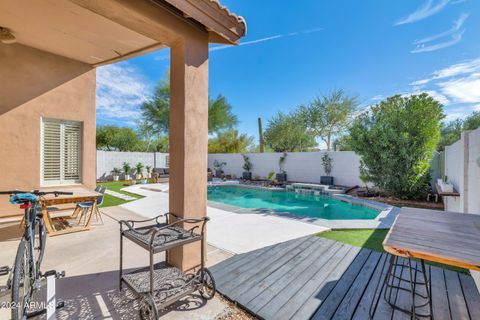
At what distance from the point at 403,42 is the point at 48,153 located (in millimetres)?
14431

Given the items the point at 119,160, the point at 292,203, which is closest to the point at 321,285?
the point at 292,203

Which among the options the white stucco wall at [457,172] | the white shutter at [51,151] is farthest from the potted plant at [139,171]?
the white stucco wall at [457,172]

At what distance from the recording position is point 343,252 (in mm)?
3408

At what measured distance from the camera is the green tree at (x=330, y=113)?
1803 cm

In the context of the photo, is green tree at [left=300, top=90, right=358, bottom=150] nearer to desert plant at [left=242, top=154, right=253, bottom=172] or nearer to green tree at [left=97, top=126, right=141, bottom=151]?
desert plant at [left=242, top=154, right=253, bottom=172]

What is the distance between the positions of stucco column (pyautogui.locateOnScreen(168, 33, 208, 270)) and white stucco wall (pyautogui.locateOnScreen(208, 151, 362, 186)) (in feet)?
35.5

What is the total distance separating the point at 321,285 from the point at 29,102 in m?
6.86

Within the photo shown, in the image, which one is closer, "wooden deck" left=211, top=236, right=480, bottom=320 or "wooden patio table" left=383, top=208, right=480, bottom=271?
"wooden patio table" left=383, top=208, right=480, bottom=271

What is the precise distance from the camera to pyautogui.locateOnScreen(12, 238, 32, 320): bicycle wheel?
5.29 feet

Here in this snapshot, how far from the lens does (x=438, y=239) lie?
1.65 meters

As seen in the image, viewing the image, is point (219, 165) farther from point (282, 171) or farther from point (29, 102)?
point (29, 102)

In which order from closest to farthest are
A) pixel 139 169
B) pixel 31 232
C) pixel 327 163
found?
pixel 31 232
pixel 327 163
pixel 139 169

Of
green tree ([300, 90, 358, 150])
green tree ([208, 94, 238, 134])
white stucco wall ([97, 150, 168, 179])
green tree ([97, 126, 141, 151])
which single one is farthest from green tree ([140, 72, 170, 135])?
green tree ([300, 90, 358, 150])

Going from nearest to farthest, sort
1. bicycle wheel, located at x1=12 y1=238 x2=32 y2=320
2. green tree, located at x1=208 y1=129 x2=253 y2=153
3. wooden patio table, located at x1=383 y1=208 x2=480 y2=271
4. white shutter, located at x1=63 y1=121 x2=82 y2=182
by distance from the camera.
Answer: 1. wooden patio table, located at x1=383 y1=208 x2=480 y2=271
2. bicycle wheel, located at x1=12 y1=238 x2=32 y2=320
3. white shutter, located at x1=63 y1=121 x2=82 y2=182
4. green tree, located at x1=208 y1=129 x2=253 y2=153
